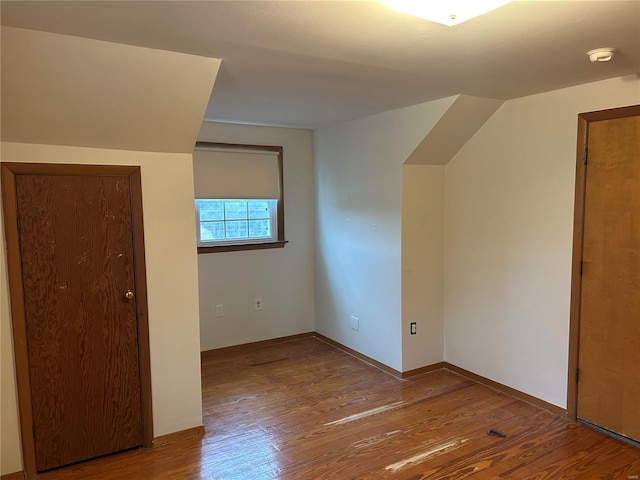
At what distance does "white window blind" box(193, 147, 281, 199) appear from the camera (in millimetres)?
4008

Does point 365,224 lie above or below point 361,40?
below

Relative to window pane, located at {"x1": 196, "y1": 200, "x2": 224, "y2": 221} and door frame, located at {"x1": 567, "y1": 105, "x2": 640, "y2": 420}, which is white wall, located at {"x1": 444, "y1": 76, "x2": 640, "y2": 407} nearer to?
door frame, located at {"x1": 567, "y1": 105, "x2": 640, "y2": 420}

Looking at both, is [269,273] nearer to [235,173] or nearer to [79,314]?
[235,173]

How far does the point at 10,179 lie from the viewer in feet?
7.34

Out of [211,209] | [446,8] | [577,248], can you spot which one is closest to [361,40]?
[446,8]

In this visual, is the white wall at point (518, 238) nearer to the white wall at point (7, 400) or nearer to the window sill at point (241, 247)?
the window sill at point (241, 247)

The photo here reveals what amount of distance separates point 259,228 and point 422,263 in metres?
1.68

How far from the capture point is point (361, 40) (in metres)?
1.90

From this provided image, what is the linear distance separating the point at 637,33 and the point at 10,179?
297cm

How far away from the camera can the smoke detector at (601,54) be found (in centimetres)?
210

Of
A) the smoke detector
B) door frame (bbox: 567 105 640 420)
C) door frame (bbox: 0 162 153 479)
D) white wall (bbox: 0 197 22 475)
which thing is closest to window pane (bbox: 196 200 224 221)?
door frame (bbox: 0 162 153 479)

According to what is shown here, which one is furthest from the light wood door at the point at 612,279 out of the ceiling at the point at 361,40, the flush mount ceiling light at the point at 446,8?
the flush mount ceiling light at the point at 446,8

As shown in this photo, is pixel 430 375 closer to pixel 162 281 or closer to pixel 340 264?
pixel 340 264

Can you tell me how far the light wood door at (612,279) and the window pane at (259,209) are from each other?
9.12 feet
